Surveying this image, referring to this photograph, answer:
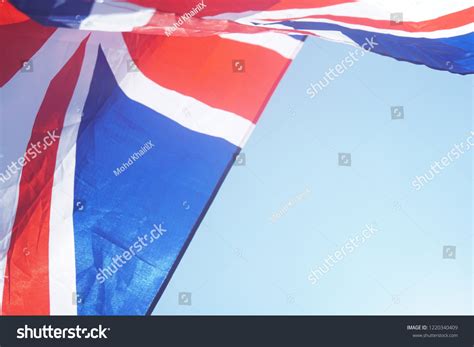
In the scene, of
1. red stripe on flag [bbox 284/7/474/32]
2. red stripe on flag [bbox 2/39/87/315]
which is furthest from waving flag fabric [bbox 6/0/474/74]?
red stripe on flag [bbox 2/39/87/315]

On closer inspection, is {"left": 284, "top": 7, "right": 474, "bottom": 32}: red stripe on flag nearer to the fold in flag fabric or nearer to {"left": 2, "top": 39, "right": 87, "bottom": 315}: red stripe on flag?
the fold in flag fabric

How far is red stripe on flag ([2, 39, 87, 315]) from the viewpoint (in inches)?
209

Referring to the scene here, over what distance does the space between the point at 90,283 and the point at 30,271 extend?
44 centimetres

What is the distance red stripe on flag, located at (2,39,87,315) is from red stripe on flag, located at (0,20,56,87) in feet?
1.08

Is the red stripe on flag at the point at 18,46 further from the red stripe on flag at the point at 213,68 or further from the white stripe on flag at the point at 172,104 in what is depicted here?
the red stripe on flag at the point at 213,68

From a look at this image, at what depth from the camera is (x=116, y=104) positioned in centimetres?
572

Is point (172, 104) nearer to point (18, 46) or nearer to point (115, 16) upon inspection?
point (115, 16)

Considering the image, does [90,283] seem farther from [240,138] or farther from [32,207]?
[240,138]

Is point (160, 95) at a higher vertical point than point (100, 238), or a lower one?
higher

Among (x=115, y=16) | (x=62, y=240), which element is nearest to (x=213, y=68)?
(x=115, y=16)

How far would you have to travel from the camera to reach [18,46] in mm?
5617
